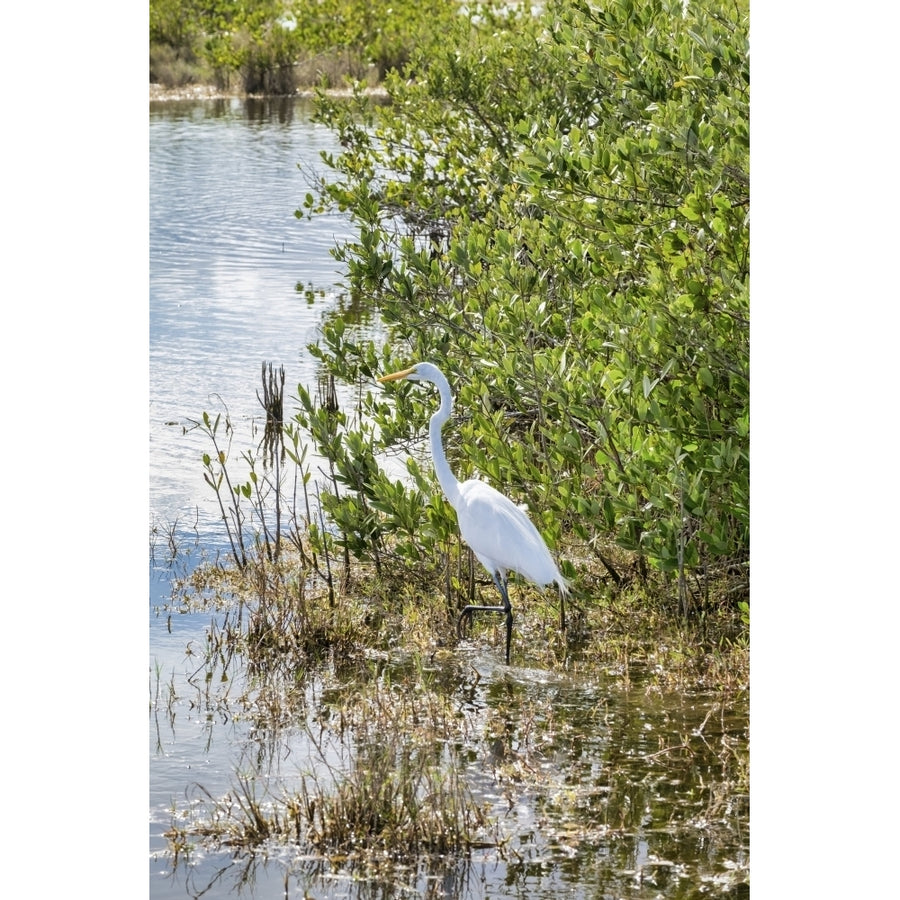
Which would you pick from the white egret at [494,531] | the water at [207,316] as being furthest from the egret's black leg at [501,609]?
the water at [207,316]

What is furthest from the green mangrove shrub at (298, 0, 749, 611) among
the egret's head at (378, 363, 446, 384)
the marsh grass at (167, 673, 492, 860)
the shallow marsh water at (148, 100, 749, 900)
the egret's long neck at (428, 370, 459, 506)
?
the marsh grass at (167, 673, 492, 860)

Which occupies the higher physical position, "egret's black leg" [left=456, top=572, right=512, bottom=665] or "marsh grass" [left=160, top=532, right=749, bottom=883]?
"egret's black leg" [left=456, top=572, right=512, bottom=665]

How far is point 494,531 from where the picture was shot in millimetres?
5457

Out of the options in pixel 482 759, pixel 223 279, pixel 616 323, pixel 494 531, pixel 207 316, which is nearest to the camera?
pixel 482 759

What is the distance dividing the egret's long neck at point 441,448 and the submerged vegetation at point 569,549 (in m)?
0.26

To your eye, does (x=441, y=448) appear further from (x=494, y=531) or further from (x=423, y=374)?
(x=494, y=531)

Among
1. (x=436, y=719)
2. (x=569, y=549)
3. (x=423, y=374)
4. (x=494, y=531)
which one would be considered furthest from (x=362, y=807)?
(x=569, y=549)

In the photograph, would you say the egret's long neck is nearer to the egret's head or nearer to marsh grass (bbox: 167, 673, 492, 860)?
the egret's head

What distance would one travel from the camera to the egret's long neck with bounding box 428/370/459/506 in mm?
5652

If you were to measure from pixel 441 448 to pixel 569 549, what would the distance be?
3.02 ft

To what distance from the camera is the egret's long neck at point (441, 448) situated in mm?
5652

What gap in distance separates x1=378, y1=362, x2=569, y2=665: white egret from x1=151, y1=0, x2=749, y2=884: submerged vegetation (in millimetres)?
197

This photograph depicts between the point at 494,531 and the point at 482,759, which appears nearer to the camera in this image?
the point at 482,759

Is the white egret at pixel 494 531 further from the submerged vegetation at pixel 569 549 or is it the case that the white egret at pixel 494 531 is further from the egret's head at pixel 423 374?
the submerged vegetation at pixel 569 549
